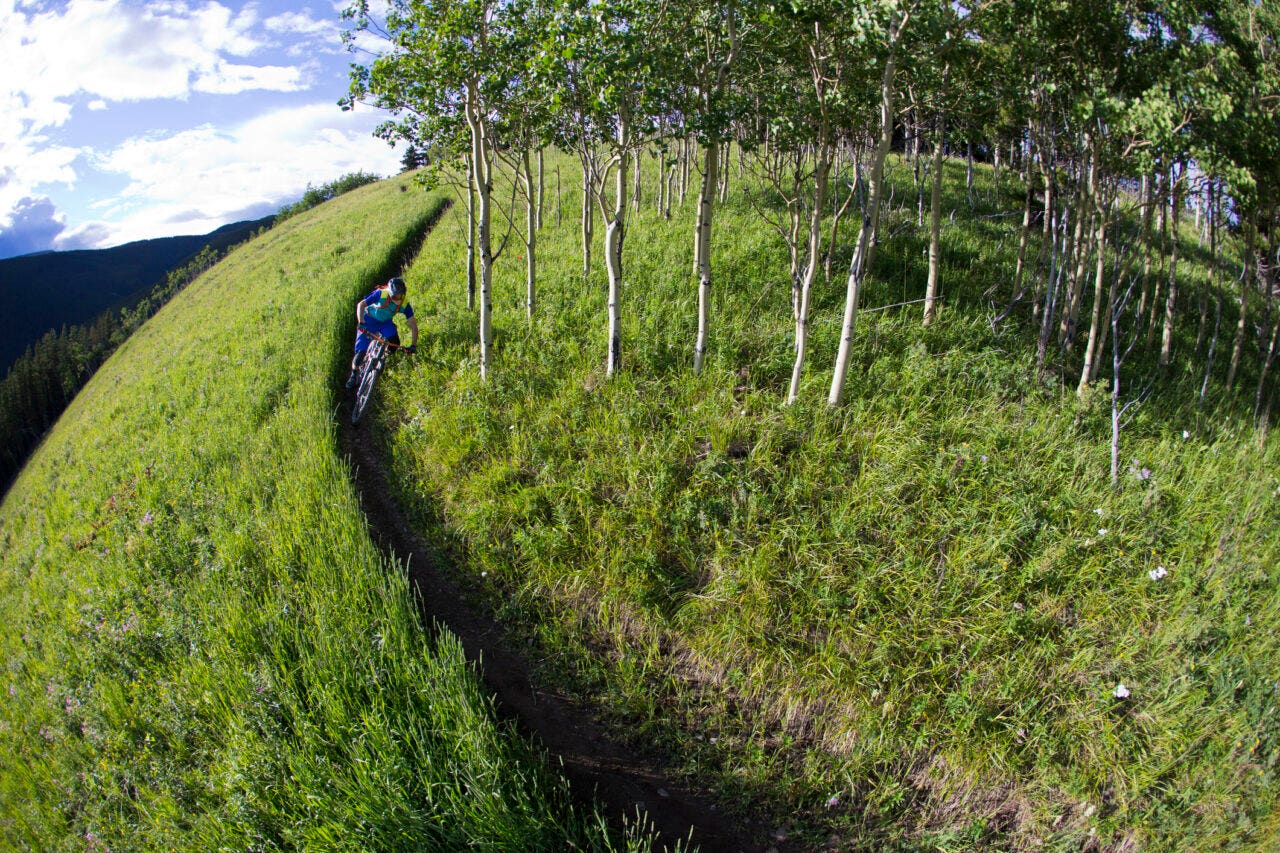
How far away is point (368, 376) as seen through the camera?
29.3 feet

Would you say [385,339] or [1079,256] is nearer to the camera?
[1079,256]

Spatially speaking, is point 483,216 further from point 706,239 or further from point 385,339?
point 706,239

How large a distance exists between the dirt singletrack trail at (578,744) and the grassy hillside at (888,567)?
20 centimetres

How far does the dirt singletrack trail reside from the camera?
3975 mm

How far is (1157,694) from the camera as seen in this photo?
4.21 metres

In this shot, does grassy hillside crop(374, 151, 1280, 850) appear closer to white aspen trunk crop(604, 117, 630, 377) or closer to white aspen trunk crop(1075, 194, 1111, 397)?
white aspen trunk crop(1075, 194, 1111, 397)

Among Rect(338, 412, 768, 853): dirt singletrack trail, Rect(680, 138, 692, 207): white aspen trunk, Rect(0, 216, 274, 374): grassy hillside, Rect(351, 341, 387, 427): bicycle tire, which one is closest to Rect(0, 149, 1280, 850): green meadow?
Rect(338, 412, 768, 853): dirt singletrack trail

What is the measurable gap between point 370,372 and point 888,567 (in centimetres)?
765

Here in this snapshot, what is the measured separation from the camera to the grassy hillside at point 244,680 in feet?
11.2

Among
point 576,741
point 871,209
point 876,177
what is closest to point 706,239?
point 871,209

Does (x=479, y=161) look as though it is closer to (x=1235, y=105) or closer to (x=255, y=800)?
(x=255, y=800)

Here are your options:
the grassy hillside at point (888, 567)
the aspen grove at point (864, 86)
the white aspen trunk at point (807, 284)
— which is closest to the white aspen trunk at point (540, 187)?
the aspen grove at point (864, 86)

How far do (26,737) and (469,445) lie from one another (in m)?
4.90

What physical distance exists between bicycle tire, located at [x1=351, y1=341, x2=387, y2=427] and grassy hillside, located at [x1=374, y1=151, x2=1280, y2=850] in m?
0.52
